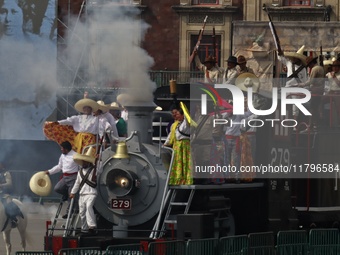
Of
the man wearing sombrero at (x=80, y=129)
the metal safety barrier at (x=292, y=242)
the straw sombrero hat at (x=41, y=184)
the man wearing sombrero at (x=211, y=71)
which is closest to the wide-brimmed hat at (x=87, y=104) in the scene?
the man wearing sombrero at (x=80, y=129)

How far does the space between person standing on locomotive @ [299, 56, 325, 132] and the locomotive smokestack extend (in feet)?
9.49

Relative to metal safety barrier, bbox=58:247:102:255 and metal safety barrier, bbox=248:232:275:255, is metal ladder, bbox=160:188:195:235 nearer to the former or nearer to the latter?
metal safety barrier, bbox=248:232:275:255

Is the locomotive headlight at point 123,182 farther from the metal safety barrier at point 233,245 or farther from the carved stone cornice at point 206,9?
the carved stone cornice at point 206,9

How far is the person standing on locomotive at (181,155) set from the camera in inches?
934

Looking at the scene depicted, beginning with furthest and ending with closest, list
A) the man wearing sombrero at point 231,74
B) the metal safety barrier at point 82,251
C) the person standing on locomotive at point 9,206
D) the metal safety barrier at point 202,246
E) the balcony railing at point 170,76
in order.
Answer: the balcony railing at point 170,76, the person standing on locomotive at point 9,206, the man wearing sombrero at point 231,74, the metal safety barrier at point 202,246, the metal safety barrier at point 82,251

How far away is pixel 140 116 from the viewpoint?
24.4 metres

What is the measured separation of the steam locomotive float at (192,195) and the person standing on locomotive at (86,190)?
0.81 feet

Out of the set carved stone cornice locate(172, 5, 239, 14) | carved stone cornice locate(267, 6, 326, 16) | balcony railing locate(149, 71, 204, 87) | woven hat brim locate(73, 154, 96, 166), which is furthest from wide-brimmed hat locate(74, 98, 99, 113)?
carved stone cornice locate(172, 5, 239, 14)

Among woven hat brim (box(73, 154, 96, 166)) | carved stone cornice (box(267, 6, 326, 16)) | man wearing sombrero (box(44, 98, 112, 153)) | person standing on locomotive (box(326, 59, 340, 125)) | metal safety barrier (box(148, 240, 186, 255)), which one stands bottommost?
metal safety barrier (box(148, 240, 186, 255))

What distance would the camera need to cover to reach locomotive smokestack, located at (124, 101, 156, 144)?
Answer: 24328 millimetres

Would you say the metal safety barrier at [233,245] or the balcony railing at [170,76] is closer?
the metal safety barrier at [233,245]

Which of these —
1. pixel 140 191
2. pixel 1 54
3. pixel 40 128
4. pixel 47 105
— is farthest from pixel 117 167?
pixel 40 128

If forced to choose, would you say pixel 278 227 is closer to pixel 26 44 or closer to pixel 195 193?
pixel 195 193

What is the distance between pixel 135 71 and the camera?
25.1 metres
